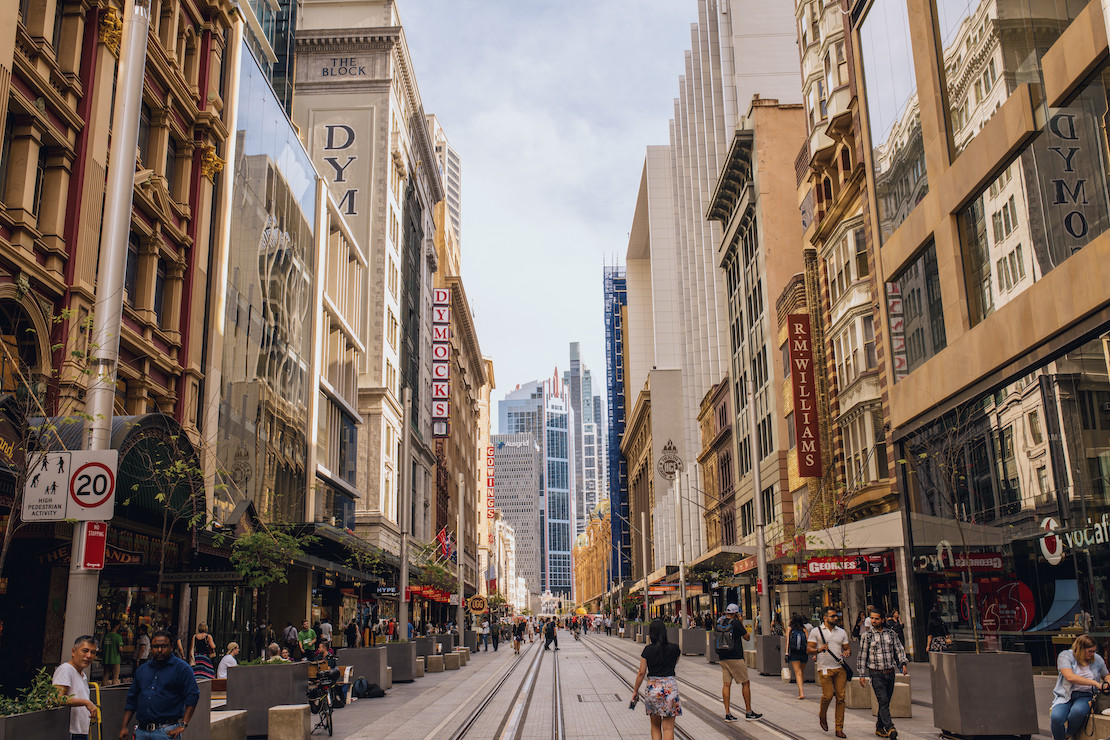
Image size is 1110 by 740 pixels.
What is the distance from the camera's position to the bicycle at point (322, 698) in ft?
53.2

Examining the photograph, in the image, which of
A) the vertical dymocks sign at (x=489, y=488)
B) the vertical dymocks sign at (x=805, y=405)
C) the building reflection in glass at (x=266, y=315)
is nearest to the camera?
the building reflection in glass at (x=266, y=315)

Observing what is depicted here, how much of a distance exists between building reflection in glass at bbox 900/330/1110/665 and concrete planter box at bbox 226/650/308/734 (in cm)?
1187

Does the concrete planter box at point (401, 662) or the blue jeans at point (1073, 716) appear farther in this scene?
the concrete planter box at point (401, 662)

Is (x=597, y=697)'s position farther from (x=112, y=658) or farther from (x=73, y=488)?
(x=73, y=488)

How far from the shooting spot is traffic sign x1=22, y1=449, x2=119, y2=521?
9.76 meters

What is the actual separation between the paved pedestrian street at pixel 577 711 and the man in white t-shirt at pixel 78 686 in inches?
269

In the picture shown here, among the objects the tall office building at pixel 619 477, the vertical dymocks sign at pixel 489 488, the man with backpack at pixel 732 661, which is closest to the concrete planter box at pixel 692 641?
the man with backpack at pixel 732 661

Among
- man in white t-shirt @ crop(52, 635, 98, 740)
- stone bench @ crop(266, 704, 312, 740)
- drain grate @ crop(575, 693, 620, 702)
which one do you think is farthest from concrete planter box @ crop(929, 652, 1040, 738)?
man in white t-shirt @ crop(52, 635, 98, 740)

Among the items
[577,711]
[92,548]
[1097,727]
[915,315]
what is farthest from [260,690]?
[915,315]

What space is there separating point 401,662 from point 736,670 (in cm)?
1325

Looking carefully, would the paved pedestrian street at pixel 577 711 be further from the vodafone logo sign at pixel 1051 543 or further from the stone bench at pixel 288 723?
the vodafone logo sign at pixel 1051 543

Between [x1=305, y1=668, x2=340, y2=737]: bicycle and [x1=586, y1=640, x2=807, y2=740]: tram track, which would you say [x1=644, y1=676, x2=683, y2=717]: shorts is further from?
[x1=305, y1=668, x2=340, y2=737]: bicycle

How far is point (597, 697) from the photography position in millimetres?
22312

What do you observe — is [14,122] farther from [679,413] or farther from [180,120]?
[679,413]
